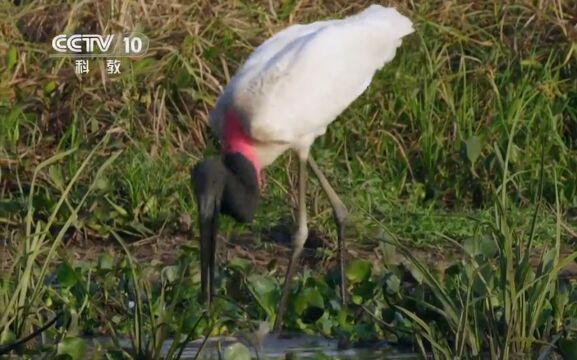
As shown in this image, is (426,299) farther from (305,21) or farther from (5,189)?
(305,21)

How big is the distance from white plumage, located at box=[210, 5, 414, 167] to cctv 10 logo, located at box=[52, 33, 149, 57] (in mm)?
1137

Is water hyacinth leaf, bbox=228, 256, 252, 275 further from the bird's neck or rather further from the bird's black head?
the bird's neck

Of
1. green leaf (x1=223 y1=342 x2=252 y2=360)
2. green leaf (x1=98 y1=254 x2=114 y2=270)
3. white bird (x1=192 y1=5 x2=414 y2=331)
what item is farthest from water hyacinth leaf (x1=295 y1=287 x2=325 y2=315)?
green leaf (x1=223 y1=342 x2=252 y2=360)

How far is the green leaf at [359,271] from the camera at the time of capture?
5.36 metres

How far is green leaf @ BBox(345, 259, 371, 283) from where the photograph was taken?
536 cm

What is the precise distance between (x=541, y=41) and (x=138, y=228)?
226 centimetres

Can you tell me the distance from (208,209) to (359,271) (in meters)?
0.57

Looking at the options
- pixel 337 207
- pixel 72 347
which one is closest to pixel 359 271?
pixel 337 207

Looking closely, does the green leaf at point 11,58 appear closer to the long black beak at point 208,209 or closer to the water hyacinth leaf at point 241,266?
the long black beak at point 208,209

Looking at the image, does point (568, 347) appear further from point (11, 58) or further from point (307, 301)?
point (11, 58)

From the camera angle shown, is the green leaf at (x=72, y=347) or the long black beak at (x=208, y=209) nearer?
the green leaf at (x=72, y=347)

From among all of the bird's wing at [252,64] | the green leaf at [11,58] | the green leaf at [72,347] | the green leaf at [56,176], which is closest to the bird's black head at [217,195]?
the bird's wing at [252,64]

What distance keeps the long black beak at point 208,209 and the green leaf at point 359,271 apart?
497 millimetres

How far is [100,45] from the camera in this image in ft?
23.3
